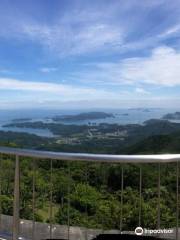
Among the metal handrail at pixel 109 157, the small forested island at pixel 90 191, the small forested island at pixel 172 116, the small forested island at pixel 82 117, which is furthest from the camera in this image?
the small forested island at pixel 82 117

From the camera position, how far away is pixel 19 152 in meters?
3.65

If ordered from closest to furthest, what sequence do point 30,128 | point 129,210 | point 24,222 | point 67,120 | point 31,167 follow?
1. point 31,167
2. point 24,222
3. point 129,210
4. point 30,128
5. point 67,120

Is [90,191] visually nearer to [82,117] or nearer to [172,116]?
[172,116]

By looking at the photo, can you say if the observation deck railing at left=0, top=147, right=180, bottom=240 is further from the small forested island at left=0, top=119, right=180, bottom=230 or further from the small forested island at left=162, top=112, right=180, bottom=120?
the small forested island at left=162, top=112, right=180, bottom=120

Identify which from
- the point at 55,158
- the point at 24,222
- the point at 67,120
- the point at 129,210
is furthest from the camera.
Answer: the point at 67,120

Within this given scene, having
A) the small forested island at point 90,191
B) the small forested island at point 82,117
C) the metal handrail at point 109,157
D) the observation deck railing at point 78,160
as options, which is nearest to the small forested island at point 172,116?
the small forested island at point 82,117

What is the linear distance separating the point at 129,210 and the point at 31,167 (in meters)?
1.42

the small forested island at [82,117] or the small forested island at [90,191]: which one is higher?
the small forested island at [90,191]

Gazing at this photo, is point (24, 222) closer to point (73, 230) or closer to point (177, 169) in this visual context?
point (73, 230)

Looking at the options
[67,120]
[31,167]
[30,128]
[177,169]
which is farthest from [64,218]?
[67,120]

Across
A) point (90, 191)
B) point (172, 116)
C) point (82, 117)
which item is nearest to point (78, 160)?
point (90, 191)

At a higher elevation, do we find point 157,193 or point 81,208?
point 157,193

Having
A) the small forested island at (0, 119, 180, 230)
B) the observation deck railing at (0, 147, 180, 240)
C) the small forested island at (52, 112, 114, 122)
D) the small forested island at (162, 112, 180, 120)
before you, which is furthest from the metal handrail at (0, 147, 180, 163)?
the small forested island at (52, 112, 114, 122)

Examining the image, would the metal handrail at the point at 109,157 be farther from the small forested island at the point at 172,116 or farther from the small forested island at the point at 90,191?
the small forested island at the point at 172,116
